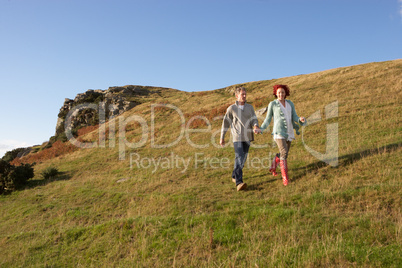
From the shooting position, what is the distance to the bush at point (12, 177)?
13.8 meters

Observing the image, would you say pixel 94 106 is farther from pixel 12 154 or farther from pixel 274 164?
pixel 274 164

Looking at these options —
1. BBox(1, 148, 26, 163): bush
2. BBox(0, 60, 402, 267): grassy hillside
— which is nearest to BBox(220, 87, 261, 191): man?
BBox(0, 60, 402, 267): grassy hillside

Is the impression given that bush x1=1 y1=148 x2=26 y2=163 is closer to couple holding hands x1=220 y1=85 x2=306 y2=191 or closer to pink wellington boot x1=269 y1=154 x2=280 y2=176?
couple holding hands x1=220 y1=85 x2=306 y2=191

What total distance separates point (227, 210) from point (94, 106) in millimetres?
47715

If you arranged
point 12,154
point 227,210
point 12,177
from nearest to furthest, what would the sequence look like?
point 227,210 → point 12,177 → point 12,154

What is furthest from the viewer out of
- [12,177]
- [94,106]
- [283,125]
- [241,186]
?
[94,106]

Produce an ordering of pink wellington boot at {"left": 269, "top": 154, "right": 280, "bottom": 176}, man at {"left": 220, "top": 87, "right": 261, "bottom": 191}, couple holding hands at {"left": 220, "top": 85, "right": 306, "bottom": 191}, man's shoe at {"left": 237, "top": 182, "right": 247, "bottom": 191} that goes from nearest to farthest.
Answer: man's shoe at {"left": 237, "top": 182, "right": 247, "bottom": 191}, couple holding hands at {"left": 220, "top": 85, "right": 306, "bottom": 191}, man at {"left": 220, "top": 87, "right": 261, "bottom": 191}, pink wellington boot at {"left": 269, "top": 154, "right": 280, "bottom": 176}

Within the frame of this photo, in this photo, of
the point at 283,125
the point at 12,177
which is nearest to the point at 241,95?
the point at 283,125

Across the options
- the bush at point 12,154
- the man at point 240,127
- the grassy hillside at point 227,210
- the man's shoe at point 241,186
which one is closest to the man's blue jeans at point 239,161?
the man at point 240,127

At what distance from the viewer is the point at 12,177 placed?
1394 centimetres

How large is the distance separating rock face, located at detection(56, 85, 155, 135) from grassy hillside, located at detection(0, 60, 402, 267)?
2961cm

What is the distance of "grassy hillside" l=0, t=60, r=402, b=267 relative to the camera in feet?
12.7

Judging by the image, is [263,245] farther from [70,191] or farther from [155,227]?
[70,191]

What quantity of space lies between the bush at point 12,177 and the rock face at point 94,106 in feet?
91.4
